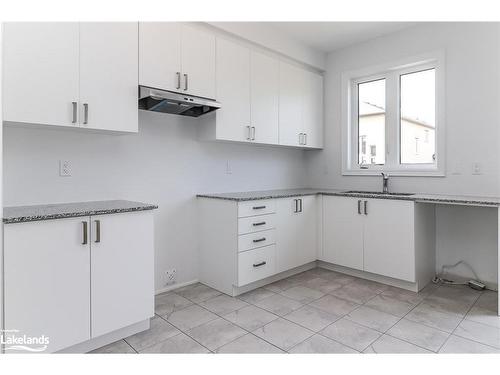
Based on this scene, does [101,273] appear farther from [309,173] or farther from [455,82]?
[455,82]

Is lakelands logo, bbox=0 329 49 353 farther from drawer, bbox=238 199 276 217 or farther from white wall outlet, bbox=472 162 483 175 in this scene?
white wall outlet, bbox=472 162 483 175

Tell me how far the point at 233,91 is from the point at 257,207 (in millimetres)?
1097

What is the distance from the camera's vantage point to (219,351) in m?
1.90

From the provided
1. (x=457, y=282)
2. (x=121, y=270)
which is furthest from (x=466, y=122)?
(x=121, y=270)

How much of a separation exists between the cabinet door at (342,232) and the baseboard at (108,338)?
204cm

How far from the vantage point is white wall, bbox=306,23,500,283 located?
9.34ft

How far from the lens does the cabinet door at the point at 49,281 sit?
163 cm

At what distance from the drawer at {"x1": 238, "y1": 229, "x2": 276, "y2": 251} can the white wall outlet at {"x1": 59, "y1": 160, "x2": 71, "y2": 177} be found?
4.62ft

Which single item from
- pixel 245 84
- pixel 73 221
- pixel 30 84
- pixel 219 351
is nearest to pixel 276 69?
pixel 245 84

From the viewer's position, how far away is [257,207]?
113 inches

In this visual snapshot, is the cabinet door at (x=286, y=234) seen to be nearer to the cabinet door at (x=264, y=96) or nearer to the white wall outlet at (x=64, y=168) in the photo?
the cabinet door at (x=264, y=96)

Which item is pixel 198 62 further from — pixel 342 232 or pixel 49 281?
pixel 342 232

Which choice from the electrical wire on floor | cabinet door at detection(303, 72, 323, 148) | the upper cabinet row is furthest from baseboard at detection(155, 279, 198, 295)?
the electrical wire on floor

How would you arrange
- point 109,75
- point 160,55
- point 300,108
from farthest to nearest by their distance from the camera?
point 300,108
point 160,55
point 109,75
